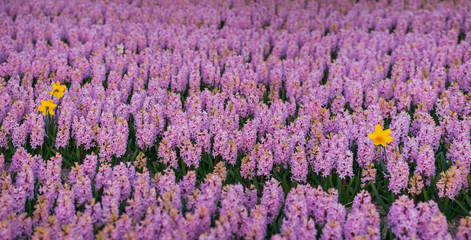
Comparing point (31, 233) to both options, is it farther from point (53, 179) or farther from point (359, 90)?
point (359, 90)

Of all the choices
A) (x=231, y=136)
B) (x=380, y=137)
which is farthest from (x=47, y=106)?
(x=380, y=137)

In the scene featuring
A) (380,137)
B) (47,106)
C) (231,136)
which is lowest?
(231,136)

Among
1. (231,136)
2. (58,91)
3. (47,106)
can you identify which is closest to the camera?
(231,136)

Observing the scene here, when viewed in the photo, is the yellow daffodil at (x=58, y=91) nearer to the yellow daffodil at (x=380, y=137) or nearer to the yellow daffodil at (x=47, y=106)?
the yellow daffodil at (x=47, y=106)

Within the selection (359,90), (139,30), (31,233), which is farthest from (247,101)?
(139,30)

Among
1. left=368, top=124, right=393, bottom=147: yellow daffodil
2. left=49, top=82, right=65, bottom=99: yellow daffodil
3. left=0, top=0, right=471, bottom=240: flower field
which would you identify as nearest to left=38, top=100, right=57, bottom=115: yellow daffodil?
left=0, top=0, right=471, bottom=240: flower field

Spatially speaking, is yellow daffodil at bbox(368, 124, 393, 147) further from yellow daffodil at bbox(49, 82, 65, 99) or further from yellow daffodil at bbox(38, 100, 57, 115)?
yellow daffodil at bbox(49, 82, 65, 99)

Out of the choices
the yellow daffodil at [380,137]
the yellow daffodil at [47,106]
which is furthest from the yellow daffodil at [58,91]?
the yellow daffodil at [380,137]

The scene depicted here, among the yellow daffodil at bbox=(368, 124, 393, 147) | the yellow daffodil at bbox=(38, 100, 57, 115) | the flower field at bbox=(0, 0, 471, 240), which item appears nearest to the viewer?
the flower field at bbox=(0, 0, 471, 240)

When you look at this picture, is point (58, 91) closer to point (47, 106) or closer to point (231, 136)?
point (47, 106)

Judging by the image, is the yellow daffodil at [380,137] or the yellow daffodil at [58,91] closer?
the yellow daffodil at [380,137]
